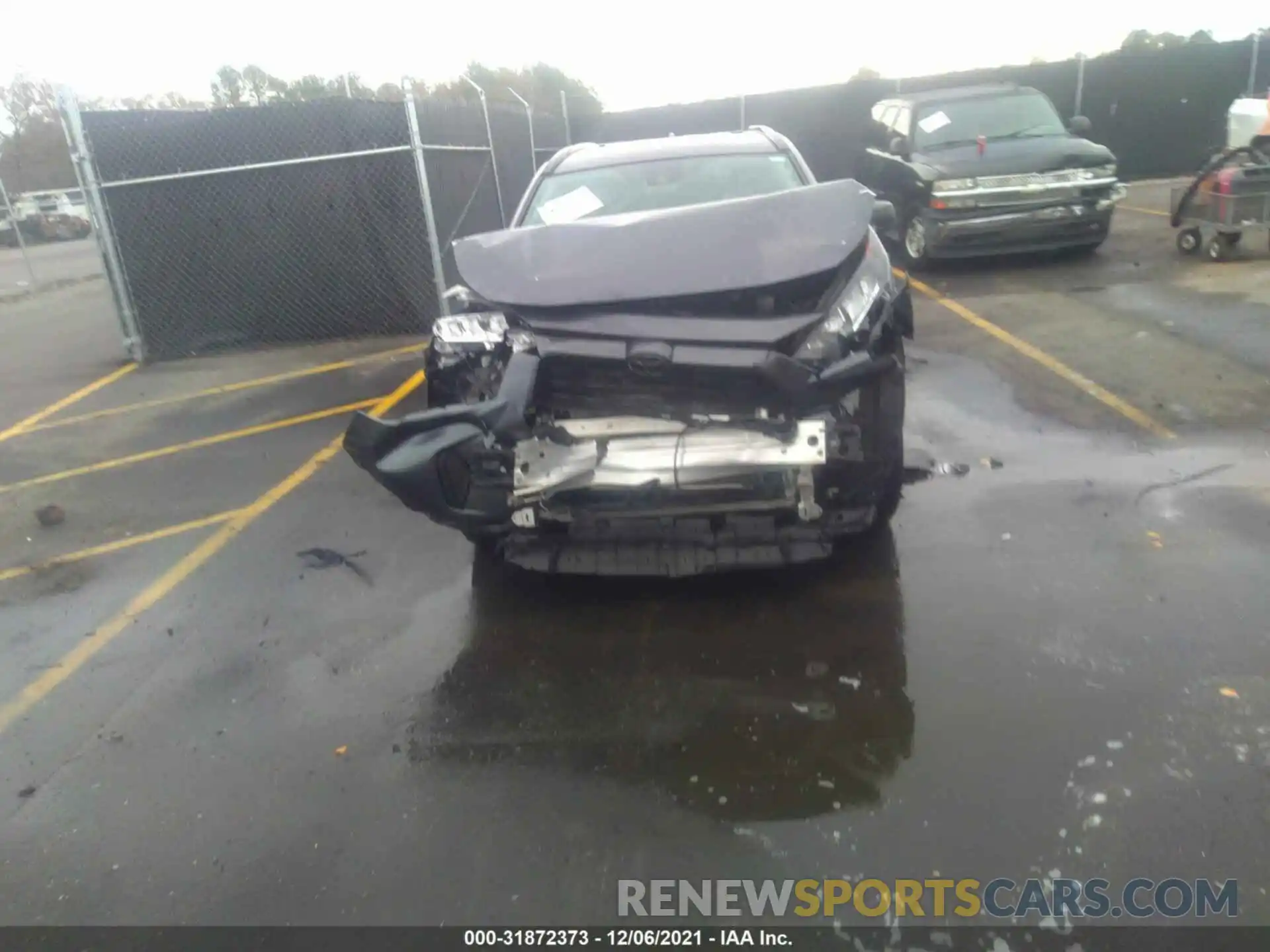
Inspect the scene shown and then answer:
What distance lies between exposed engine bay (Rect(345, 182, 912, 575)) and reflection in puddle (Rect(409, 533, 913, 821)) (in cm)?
37

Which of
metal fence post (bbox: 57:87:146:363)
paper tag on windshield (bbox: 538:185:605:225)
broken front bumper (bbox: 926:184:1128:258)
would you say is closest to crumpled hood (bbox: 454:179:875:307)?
paper tag on windshield (bbox: 538:185:605:225)

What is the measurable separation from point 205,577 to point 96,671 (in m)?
0.84

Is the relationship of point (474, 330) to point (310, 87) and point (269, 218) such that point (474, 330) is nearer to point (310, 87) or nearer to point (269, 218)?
point (269, 218)

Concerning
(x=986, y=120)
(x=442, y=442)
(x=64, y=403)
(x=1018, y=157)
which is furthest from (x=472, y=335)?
(x=986, y=120)

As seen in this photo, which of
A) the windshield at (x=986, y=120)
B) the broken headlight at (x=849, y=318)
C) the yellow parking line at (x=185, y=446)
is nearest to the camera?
the broken headlight at (x=849, y=318)

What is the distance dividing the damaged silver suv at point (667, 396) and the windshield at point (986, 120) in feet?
26.1

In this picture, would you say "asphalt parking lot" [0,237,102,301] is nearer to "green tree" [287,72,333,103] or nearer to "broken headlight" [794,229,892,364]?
"green tree" [287,72,333,103]

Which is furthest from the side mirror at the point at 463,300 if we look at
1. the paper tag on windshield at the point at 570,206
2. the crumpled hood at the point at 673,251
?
the paper tag on windshield at the point at 570,206

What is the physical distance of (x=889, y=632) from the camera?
3762mm

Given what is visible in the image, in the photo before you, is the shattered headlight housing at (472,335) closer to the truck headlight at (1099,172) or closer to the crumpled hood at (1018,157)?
the crumpled hood at (1018,157)

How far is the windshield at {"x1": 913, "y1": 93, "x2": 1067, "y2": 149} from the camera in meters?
10.9

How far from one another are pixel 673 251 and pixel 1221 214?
8.37m

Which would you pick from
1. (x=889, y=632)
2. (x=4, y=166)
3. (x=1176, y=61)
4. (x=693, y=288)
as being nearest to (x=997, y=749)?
(x=889, y=632)

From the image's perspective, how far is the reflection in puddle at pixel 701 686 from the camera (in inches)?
121
